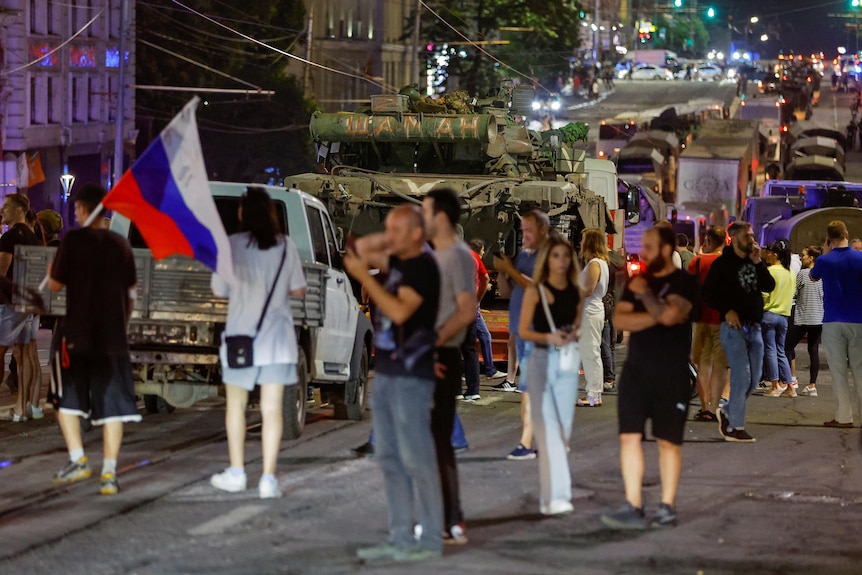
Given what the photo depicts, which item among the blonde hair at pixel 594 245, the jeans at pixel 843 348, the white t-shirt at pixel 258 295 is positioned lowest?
the jeans at pixel 843 348

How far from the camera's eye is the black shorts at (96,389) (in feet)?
32.7

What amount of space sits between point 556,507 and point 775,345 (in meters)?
8.43

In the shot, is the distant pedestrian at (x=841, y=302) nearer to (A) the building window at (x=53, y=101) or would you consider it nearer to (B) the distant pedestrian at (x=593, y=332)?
(B) the distant pedestrian at (x=593, y=332)

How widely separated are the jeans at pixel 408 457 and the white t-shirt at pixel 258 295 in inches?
60.8

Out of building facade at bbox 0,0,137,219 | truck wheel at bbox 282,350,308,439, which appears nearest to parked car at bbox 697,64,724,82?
building facade at bbox 0,0,137,219

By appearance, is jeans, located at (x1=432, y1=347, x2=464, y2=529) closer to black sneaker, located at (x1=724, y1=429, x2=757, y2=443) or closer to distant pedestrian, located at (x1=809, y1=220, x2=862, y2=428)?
black sneaker, located at (x1=724, y1=429, x2=757, y2=443)

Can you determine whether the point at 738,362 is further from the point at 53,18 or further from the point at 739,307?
the point at 53,18

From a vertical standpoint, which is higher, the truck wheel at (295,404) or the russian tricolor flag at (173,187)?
the russian tricolor flag at (173,187)

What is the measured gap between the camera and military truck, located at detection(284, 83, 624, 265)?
63.0 feet

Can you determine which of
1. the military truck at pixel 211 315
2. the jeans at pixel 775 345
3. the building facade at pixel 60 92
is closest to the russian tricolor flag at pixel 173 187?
the military truck at pixel 211 315

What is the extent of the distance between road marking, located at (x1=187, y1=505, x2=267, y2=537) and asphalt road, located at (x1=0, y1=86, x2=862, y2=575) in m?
0.02

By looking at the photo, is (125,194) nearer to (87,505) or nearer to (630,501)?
(87,505)

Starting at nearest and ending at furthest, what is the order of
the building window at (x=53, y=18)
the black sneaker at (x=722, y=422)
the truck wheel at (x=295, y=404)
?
the truck wheel at (x=295, y=404) → the black sneaker at (x=722, y=422) → the building window at (x=53, y=18)

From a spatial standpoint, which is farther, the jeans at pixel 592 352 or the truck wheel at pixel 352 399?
the jeans at pixel 592 352
